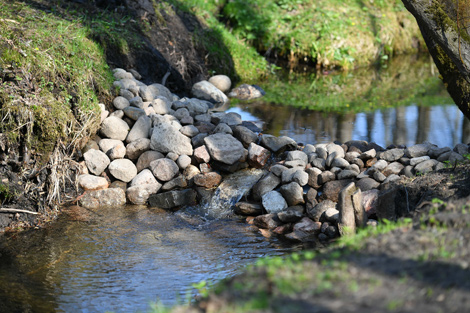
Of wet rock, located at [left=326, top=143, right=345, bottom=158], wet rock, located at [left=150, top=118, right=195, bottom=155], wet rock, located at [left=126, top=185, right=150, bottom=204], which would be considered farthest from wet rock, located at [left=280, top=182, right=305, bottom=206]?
wet rock, located at [left=126, top=185, right=150, bottom=204]

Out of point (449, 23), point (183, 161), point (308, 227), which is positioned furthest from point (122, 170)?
point (449, 23)

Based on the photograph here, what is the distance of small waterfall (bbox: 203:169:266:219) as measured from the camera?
6.48m

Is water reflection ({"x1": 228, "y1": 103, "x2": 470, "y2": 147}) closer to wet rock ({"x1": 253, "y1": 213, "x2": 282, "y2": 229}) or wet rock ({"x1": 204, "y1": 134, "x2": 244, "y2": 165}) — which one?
wet rock ({"x1": 204, "y1": 134, "x2": 244, "y2": 165})

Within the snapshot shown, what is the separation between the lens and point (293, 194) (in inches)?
247

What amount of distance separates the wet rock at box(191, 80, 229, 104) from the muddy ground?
7.33 meters

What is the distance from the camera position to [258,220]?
20.2 ft

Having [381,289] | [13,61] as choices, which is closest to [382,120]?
[13,61]

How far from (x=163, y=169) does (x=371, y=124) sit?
177 inches

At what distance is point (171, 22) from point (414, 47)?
939 centimetres

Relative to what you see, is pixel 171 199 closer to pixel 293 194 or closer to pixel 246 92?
pixel 293 194

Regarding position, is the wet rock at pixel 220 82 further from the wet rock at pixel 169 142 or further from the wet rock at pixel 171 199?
the wet rock at pixel 171 199

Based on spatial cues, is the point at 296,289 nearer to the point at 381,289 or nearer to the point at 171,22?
the point at 381,289

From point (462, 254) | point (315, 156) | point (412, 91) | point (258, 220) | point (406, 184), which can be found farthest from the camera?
point (412, 91)

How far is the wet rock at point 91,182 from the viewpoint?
667 cm
